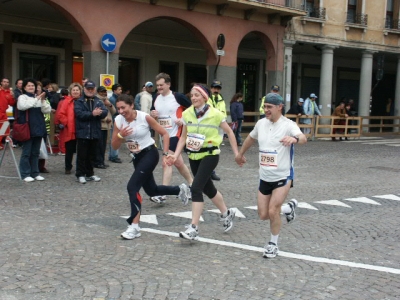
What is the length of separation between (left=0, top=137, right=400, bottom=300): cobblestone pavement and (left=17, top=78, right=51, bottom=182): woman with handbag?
0.41 m

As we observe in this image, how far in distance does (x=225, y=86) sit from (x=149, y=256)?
56.9 feet

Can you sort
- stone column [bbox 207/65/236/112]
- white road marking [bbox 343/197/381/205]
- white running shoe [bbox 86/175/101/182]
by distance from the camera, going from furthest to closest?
stone column [bbox 207/65/236/112] < white running shoe [bbox 86/175/101/182] < white road marking [bbox 343/197/381/205]

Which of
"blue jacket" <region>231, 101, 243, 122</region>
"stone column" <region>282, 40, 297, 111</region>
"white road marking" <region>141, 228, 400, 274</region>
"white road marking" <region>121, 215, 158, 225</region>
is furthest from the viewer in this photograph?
"stone column" <region>282, 40, 297, 111</region>

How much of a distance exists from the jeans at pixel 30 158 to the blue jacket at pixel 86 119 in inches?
32.3

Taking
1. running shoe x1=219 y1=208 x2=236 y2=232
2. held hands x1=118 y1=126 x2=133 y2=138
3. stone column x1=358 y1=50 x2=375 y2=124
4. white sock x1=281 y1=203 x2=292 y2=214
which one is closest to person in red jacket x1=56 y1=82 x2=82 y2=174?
held hands x1=118 y1=126 x2=133 y2=138

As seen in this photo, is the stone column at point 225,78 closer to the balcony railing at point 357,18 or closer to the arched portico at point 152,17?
the arched portico at point 152,17

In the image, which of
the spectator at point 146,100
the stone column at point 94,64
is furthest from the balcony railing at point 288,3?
the spectator at point 146,100

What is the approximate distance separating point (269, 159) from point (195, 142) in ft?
3.45

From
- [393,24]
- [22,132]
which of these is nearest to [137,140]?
[22,132]

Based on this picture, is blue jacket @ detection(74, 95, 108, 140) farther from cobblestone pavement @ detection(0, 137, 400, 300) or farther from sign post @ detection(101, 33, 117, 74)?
sign post @ detection(101, 33, 117, 74)

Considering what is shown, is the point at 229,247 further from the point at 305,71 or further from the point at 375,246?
the point at 305,71

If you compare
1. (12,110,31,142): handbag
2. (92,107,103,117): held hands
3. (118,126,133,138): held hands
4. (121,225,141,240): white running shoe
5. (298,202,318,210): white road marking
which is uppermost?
(92,107,103,117): held hands

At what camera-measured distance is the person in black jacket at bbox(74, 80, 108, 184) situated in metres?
10.4

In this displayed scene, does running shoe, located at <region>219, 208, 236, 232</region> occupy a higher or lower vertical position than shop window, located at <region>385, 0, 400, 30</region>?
lower
